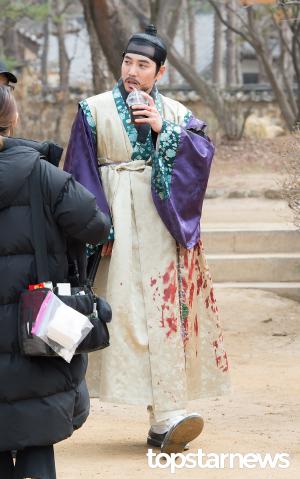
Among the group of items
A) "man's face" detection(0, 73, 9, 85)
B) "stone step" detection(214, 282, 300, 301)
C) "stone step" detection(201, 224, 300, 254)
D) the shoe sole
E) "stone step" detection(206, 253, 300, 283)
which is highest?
"man's face" detection(0, 73, 9, 85)

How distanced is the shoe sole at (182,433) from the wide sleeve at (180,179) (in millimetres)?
745

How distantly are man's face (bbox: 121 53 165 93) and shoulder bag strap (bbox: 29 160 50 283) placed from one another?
135 centimetres

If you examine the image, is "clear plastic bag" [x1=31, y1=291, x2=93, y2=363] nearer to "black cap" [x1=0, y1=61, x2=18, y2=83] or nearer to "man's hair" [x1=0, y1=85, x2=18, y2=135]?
"man's hair" [x1=0, y1=85, x2=18, y2=135]

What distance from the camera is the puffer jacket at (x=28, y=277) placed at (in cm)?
373

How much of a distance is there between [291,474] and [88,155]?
1579 mm

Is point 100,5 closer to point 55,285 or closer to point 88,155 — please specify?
point 88,155

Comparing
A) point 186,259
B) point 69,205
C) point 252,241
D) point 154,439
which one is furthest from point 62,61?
point 69,205

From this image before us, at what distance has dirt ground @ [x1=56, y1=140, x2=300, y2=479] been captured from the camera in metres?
4.69

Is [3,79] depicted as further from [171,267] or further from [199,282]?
[199,282]

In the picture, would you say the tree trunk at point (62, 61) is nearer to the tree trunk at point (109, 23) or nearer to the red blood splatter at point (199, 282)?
the tree trunk at point (109, 23)

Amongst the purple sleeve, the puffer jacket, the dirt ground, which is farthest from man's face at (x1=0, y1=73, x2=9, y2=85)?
the dirt ground

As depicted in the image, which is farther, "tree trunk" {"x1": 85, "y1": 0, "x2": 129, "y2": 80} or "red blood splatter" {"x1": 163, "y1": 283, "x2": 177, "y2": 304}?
"tree trunk" {"x1": 85, "y1": 0, "x2": 129, "y2": 80}

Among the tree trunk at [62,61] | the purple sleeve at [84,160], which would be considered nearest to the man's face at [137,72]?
the purple sleeve at [84,160]

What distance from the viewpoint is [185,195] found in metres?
5.03
